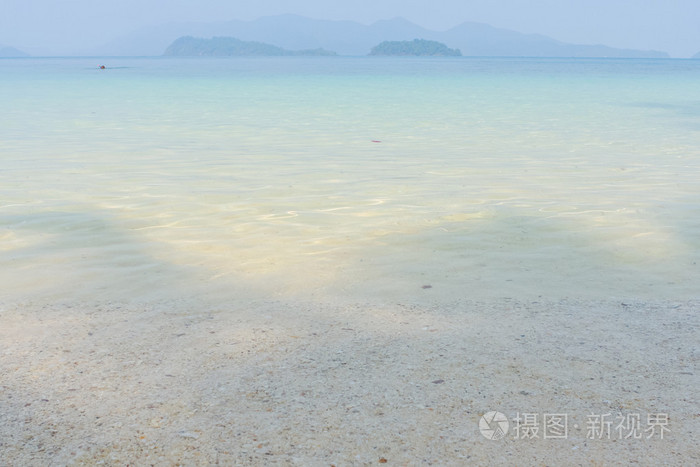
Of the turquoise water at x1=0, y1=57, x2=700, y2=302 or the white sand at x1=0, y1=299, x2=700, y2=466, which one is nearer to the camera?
the white sand at x1=0, y1=299, x2=700, y2=466

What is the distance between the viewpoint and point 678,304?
12.8 feet

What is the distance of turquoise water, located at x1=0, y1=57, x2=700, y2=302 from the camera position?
14.3ft

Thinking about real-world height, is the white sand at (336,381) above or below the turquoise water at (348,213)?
above

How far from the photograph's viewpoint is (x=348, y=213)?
6340 mm

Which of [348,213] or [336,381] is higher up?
[336,381]

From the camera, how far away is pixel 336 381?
2.96 meters

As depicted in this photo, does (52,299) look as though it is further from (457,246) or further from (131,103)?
(131,103)

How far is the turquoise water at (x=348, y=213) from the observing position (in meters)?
4.37

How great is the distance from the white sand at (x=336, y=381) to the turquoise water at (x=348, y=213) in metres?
0.41

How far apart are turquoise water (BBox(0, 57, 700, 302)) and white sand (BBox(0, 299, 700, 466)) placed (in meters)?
0.41

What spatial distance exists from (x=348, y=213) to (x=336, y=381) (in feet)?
11.5

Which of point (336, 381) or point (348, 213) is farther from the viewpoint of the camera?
point (348, 213)

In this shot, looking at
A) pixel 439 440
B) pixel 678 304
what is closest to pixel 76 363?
pixel 439 440

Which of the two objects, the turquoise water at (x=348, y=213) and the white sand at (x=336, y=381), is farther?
the turquoise water at (x=348, y=213)
